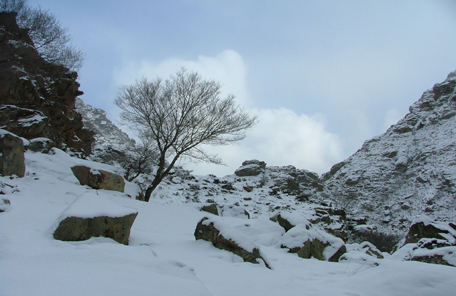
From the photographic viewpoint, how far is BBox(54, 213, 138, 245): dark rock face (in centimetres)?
260

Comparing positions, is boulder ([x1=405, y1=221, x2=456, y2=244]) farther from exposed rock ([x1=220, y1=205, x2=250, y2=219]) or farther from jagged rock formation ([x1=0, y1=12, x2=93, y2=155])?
jagged rock formation ([x1=0, y1=12, x2=93, y2=155])

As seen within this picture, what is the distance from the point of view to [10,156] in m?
5.70

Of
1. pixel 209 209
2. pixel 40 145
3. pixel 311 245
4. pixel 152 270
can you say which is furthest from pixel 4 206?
pixel 40 145

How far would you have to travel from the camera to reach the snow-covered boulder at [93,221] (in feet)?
8.61

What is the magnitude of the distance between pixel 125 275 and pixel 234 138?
9.81 meters

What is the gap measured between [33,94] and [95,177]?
27.1ft

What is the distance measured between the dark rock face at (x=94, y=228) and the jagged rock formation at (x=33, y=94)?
8640mm

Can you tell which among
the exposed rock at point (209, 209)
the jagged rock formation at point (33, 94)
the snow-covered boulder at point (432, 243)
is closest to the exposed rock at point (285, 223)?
the snow-covered boulder at point (432, 243)

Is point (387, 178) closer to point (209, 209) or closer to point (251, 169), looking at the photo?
point (251, 169)

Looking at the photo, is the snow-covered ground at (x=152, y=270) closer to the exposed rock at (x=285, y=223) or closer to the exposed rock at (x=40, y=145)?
the exposed rock at (x=285, y=223)

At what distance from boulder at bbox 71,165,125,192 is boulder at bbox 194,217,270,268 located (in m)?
5.33

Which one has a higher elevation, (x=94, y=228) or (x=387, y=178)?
(x=387, y=178)

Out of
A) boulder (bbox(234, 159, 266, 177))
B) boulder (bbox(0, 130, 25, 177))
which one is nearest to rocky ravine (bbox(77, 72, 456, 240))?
boulder (bbox(234, 159, 266, 177))

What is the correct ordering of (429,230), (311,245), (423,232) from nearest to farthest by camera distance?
(311,245), (429,230), (423,232)
